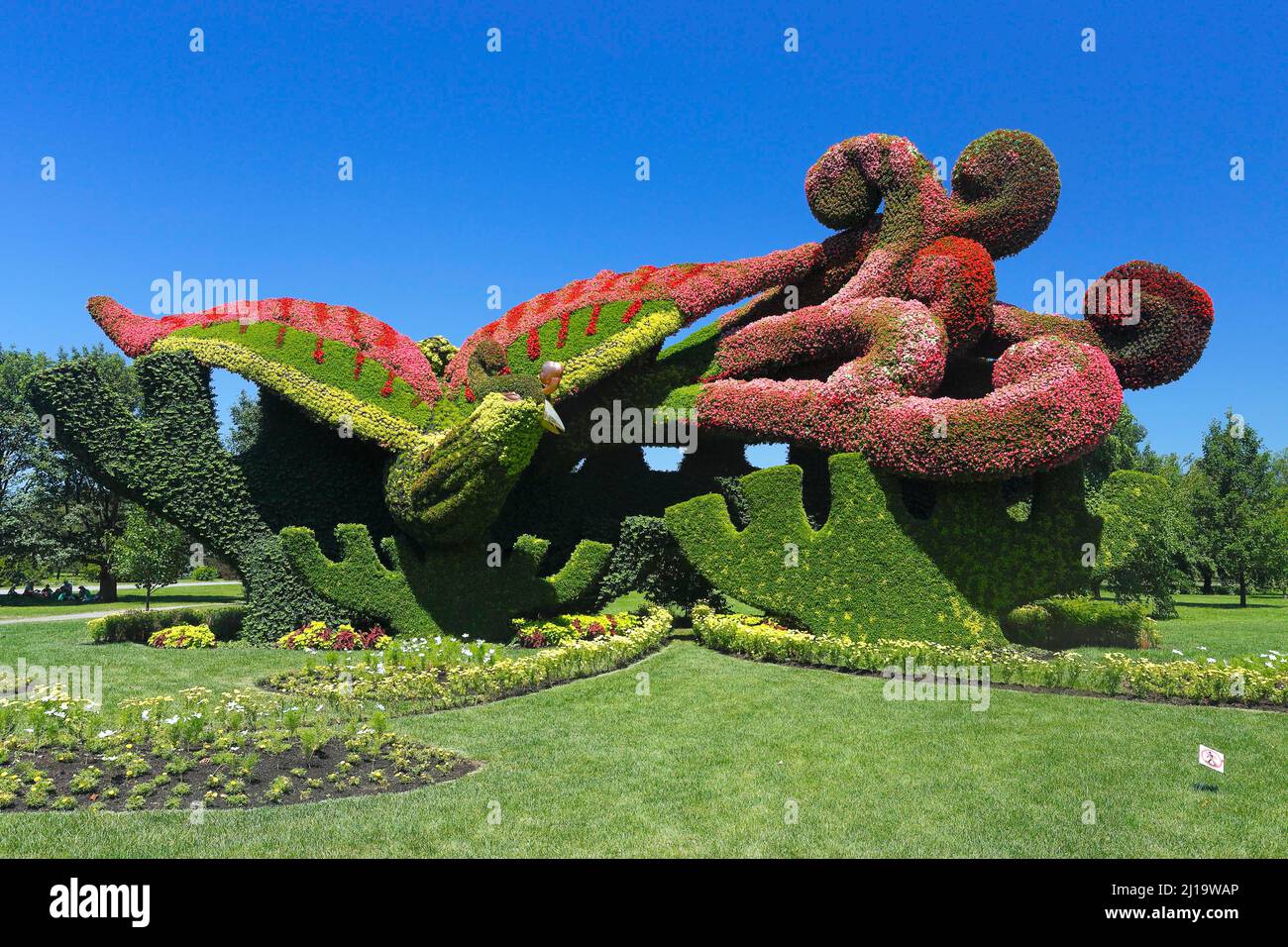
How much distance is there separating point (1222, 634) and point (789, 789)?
1636 centimetres

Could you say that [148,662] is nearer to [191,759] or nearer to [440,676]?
[440,676]

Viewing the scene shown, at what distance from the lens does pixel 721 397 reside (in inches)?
655

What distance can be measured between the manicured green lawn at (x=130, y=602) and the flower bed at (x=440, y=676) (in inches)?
713

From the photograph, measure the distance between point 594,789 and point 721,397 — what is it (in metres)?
10.8

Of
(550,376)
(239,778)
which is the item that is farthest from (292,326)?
(239,778)

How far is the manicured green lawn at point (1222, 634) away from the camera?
14.6 metres

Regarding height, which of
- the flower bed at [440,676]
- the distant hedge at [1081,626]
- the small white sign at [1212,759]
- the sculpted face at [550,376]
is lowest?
the distant hedge at [1081,626]

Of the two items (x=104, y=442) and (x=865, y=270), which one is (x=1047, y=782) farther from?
(x=104, y=442)

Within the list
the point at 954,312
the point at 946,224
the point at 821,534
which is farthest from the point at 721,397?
the point at 946,224

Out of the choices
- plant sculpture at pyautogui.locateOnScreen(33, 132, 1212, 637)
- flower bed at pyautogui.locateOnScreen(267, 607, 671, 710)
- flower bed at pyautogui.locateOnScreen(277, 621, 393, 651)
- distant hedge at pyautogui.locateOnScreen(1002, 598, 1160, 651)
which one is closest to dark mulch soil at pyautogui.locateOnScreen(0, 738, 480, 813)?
flower bed at pyautogui.locateOnScreen(267, 607, 671, 710)

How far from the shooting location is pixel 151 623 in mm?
17172

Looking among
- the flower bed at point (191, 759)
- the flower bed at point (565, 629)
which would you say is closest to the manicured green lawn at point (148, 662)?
the flower bed at point (191, 759)

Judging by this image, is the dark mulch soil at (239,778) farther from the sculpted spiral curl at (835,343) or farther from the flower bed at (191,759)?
the sculpted spiral curl at (835,343)

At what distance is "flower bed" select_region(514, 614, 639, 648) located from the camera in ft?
49.9
